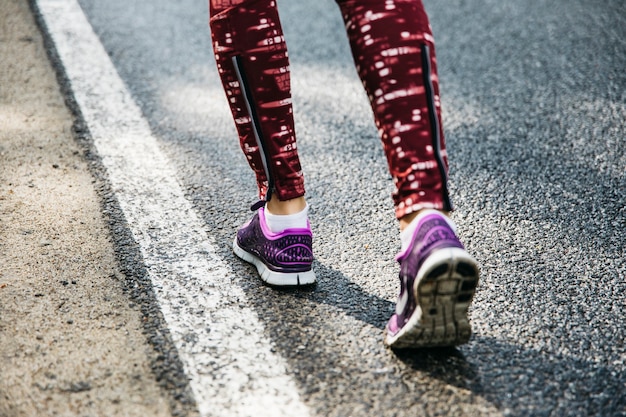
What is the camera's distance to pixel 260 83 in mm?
1516

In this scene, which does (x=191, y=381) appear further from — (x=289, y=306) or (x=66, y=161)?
(x=66, y=161)

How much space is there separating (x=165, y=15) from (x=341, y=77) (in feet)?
3.86

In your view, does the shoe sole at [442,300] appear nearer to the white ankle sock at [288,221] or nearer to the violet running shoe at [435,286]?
the violet running shoe at [435,286]

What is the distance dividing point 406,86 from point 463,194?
35.2 inches

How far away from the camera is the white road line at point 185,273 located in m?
1.32

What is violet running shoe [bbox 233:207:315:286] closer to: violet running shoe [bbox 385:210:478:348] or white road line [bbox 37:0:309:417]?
white road line [bbox 37:0:309:417]

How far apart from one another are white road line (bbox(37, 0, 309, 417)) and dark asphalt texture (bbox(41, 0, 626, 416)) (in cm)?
4

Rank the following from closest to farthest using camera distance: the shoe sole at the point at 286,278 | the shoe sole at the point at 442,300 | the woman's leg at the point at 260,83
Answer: the shoe sole at the point at 442,300 < the woman's leg at the point at 260,83 < the shoe sole at the point at 286,278

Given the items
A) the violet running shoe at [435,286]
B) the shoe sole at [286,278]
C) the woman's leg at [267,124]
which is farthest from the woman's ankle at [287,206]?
the violet running shoe at [435,286]

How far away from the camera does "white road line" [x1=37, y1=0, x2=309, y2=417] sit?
132cm

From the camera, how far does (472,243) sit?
73.9 inches

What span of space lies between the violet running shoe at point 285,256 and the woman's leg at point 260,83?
0.35 ft

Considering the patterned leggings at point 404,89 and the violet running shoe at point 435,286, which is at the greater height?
the patterned leggings at point 404,89

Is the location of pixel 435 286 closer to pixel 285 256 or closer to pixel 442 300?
pixel 442 300
